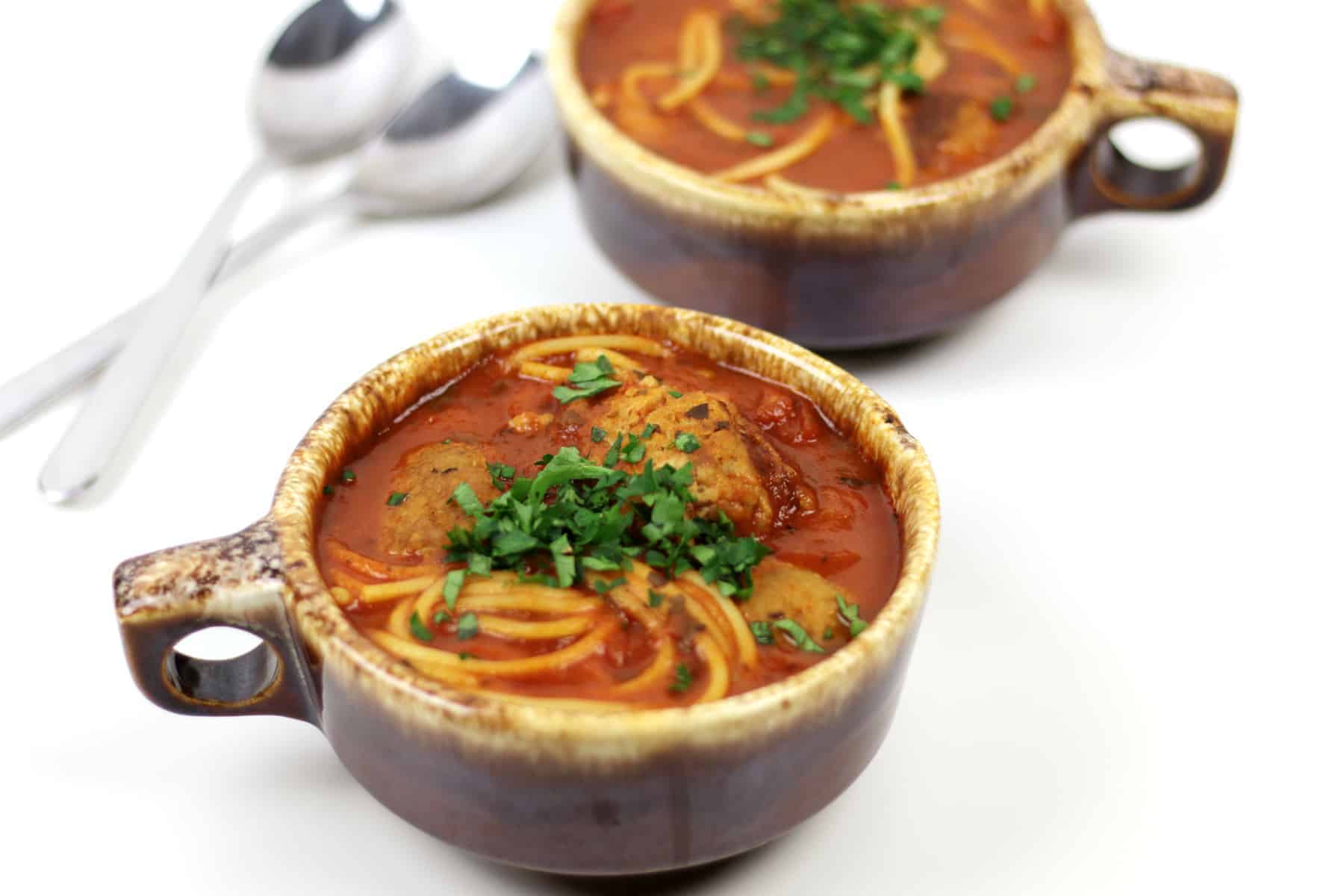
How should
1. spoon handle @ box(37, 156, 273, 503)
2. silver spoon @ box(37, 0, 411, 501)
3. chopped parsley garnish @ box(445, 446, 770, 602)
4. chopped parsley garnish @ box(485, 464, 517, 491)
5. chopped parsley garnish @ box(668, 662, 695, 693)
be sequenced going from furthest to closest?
silver spoon @ box(37, 0, 411, 501), spoon handle @ box(37, 156, 273, 503), chopped parsley garnish @ box(485, 464, 517, 491), chopped parsley garnish @ box(445, 446, 770, 602), chopped parsley garnish @ box(668, 662, 695, 693)

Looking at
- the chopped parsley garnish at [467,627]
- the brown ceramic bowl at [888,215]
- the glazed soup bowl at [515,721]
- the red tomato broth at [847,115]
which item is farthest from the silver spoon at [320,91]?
the chopped parsley garnish at [467,627]

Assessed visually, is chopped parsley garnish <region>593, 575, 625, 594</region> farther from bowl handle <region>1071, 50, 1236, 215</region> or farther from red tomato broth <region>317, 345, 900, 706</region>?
bowl handle <region>1071, 50, 1236, 215</region>

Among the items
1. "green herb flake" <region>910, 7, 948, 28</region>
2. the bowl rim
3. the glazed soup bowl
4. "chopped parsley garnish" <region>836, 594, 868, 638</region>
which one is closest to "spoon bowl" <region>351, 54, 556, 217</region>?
the bowl rim

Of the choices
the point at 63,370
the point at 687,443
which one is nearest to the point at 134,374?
the point at 63,370

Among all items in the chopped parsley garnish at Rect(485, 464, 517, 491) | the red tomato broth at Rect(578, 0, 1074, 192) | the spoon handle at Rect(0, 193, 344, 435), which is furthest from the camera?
the red tomato broth at Rect(578, 0, 1074, 192)

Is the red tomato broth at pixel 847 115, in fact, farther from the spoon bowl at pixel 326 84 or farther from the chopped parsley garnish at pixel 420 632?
the chopped parsley garnish at pixel 420 632

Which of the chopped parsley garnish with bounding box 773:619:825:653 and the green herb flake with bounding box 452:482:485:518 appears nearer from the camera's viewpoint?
the chopped parsley garnish with bounding box 773:619:825:653

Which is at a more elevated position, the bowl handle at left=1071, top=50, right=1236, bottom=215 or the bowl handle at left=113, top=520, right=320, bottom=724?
the bowl handle at left=113, top=520, right=320, bottom=724
